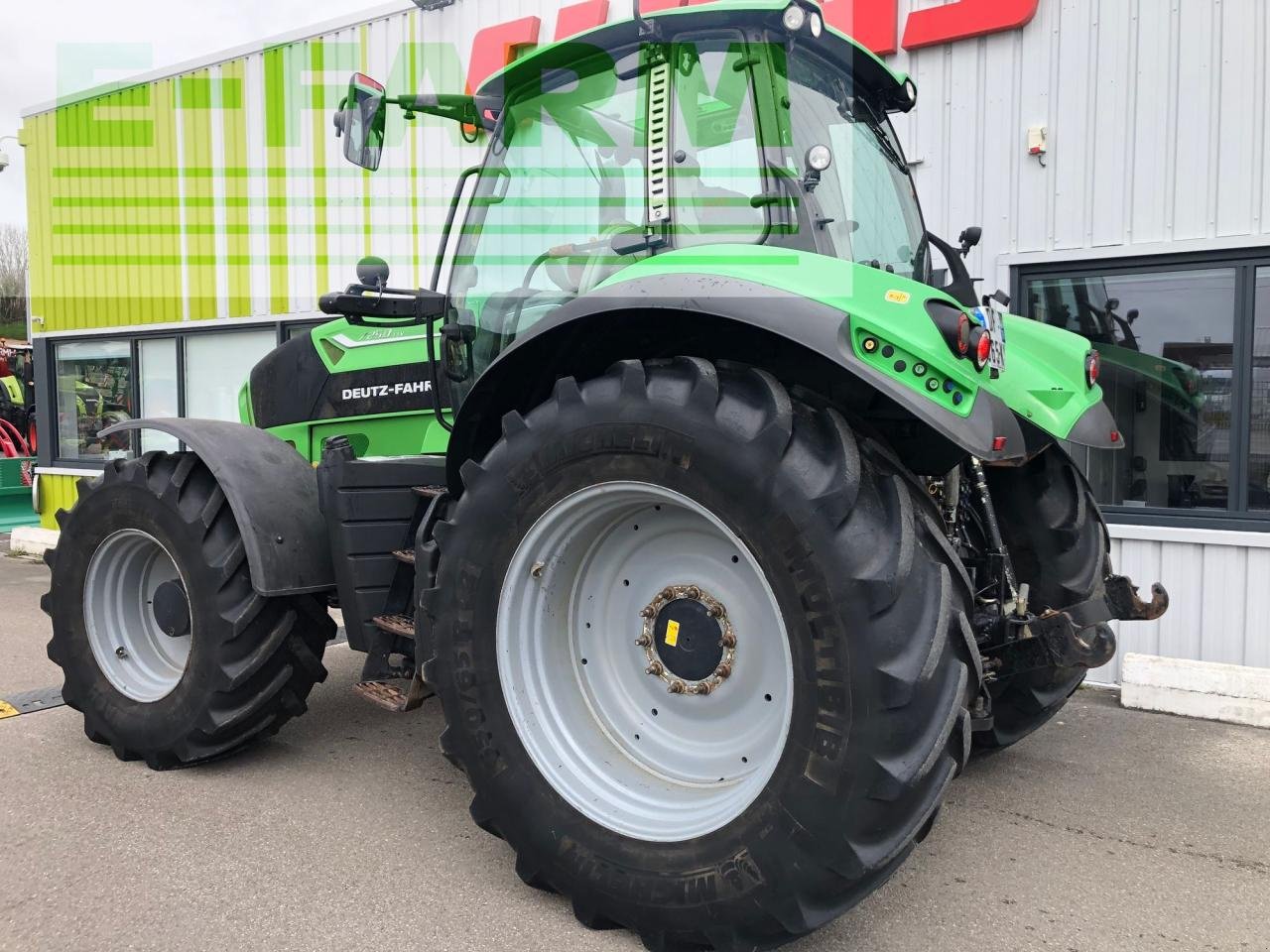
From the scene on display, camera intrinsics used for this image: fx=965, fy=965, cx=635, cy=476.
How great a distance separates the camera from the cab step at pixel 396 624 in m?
3.20

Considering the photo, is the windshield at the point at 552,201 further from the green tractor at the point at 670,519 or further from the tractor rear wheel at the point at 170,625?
the tractor rear wheel at the point at 170,625

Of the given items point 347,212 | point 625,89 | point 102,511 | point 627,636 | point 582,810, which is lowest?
point 582,810

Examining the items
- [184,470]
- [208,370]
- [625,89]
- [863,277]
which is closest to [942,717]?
[863,277]

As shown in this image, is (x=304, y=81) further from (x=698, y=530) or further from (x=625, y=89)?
(x=698, y=530)

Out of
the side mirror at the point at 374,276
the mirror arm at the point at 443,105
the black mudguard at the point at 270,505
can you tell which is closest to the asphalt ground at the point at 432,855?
the black mudguard at the point at 270,505

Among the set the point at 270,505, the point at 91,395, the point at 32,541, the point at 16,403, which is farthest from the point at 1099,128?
the point at 16,403

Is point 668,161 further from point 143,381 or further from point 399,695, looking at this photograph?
point 143,381

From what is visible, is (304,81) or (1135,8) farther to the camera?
(304,81)

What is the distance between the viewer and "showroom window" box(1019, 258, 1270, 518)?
4996 millimetres

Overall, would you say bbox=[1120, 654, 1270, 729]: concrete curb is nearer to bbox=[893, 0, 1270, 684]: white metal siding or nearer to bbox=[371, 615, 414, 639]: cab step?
bbox=[893, 0, 1270, 684]: white metal siding

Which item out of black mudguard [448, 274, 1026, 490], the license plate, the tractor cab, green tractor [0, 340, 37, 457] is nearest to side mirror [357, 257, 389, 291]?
the tractor cab

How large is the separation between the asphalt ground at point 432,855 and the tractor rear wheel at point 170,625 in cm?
21

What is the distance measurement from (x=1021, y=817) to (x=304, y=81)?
28.1 ft

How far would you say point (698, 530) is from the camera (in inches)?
105
